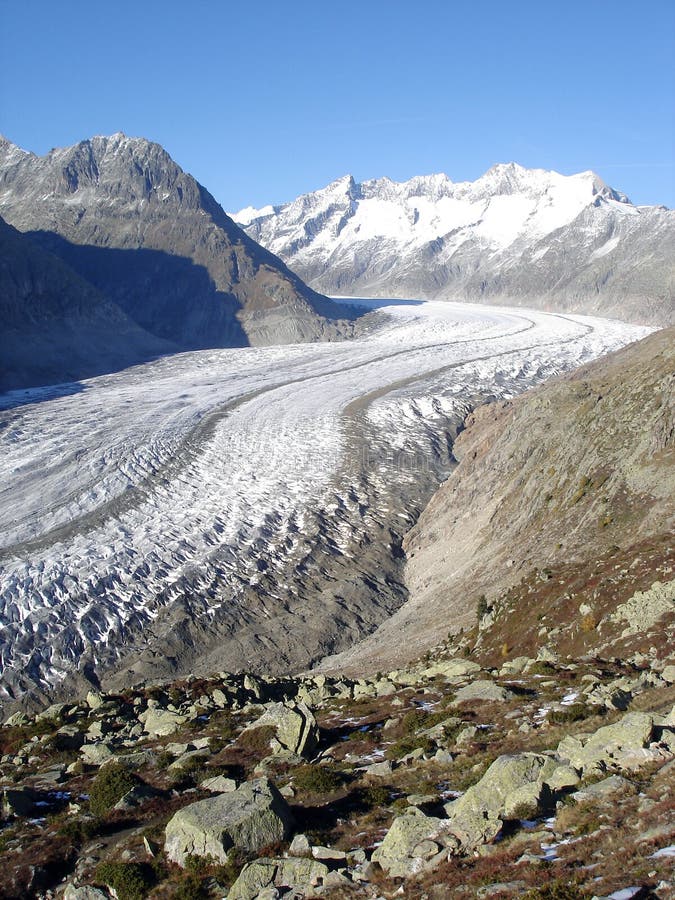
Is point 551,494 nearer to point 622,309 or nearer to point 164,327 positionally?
point 164,327

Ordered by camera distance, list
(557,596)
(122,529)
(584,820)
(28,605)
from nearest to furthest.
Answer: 1. (584,820)
2. (557,596)
3. (28,605)
4. (122,529)

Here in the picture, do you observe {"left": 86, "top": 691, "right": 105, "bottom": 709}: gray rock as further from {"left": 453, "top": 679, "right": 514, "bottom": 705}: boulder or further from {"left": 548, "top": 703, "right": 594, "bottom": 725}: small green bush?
{"left": 548, "top": 703, "right": 594, "bottom": 725}: small green bush

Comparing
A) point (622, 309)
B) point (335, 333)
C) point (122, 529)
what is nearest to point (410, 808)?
point (122, 529)

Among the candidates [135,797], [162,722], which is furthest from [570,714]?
[162,722]

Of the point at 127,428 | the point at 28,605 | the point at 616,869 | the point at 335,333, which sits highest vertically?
the point at 335,333

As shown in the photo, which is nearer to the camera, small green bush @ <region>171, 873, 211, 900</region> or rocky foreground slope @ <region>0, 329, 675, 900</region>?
rocky foreground slope @ <region>0, 329, 675, 900</region>

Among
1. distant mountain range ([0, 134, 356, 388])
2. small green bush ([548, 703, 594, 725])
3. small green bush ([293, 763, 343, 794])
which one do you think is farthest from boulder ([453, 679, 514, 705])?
distant mountain range ([0, 134, 356, 388])

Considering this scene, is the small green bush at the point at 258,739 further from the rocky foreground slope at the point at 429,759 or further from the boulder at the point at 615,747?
the boulder at the point at 615,747

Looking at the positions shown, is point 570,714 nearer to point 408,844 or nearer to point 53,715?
point 408,844
